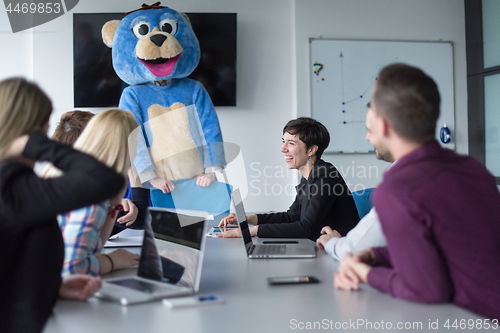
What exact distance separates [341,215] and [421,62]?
7.25 feet

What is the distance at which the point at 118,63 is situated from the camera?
2.78 m

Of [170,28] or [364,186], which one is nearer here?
[170,28]

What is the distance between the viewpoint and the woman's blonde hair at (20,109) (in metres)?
0.78

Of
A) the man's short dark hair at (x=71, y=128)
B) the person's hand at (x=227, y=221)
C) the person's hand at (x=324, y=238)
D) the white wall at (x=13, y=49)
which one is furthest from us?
the white wall at (x=13, y=49)

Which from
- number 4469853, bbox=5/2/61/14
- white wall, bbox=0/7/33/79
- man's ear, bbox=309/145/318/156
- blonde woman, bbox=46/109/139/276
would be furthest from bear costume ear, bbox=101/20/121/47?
blonde woman, bbox=46/109/139/276

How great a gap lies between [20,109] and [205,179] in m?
1.77

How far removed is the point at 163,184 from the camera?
254 centimetres

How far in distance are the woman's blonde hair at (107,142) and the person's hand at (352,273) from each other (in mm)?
567

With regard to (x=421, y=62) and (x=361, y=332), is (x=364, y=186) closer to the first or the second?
(x=421, y=62)

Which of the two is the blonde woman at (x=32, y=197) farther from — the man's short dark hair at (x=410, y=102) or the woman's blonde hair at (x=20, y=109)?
the man's short dark hair at (x=410, y=102)

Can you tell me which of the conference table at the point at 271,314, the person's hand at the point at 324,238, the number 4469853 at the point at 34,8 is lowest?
the conference table at the point at 271,314

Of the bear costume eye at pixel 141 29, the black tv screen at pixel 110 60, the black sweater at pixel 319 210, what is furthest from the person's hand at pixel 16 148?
the black tv screen at pixel 110 60

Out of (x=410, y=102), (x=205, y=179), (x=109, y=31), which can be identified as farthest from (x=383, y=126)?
(x=109, y=31)

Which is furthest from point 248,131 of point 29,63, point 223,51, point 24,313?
point 24,313
